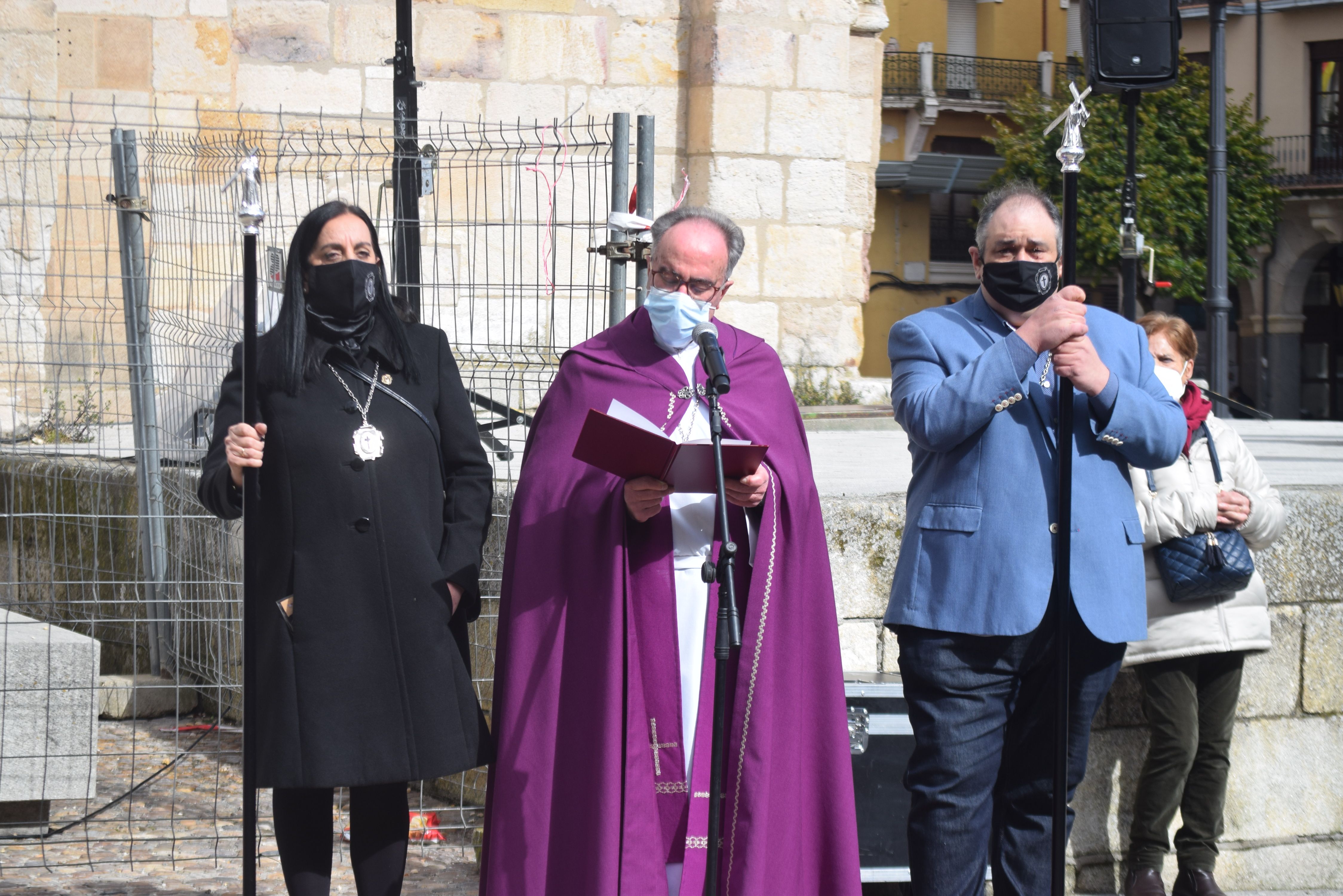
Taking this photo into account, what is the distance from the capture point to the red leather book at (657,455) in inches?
112

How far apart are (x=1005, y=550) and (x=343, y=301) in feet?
5.30

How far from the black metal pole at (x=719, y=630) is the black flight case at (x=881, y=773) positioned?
4.92 ft

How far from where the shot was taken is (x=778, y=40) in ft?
34.4

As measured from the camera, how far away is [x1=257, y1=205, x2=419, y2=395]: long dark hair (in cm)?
331

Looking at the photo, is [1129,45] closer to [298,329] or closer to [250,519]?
[298,329]

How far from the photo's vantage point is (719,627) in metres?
2.85

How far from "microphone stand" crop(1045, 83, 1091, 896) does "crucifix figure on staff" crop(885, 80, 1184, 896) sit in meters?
0.07

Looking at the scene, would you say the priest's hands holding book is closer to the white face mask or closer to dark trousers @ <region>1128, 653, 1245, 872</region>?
the white face mask

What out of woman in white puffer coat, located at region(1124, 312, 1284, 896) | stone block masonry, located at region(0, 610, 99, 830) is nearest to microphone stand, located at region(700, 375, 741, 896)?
woman in white puffer coat, located at region(1124, 312, 1284, 896)

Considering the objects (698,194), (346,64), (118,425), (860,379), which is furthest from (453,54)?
(118,425)

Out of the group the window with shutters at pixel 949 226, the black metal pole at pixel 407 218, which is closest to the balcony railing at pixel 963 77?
the window with shutters at pixel 949 226

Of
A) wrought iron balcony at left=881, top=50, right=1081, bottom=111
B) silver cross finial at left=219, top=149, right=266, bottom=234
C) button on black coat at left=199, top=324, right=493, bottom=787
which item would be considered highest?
wrought iron balcony at left=881, top=50, right=1081, bottom=111

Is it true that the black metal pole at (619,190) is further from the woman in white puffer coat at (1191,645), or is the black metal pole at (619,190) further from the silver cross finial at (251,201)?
the silver cross finial at (251,201)

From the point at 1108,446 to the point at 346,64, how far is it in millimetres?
7618
